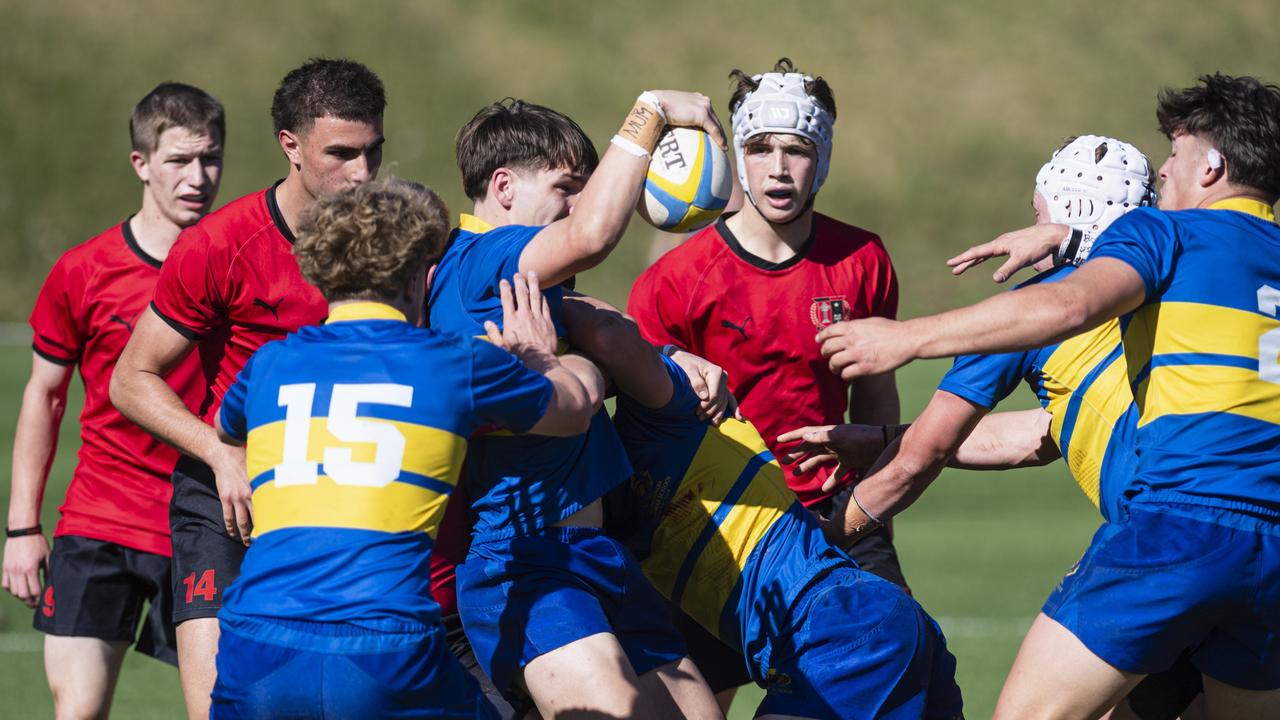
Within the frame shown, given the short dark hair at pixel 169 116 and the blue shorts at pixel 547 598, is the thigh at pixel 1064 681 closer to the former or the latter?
the blue shorts at pixel 547 598

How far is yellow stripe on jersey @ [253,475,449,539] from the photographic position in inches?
141

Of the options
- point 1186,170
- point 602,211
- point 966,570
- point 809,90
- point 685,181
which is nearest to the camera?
point 602,211

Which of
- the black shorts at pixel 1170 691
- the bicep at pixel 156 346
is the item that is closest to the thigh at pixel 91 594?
the bicep at pixel 156 346

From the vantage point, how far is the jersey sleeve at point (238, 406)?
12.6ft

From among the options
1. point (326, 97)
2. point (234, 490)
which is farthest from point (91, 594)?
point (326, 97)

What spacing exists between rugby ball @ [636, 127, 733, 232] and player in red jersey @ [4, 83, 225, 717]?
234 cm

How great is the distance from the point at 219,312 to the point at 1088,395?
3.01m

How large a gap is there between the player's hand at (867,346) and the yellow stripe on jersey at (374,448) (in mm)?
1046

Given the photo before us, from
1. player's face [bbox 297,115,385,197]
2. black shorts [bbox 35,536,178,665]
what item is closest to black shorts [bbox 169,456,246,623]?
black shorts [bbox 35,536,178,665]

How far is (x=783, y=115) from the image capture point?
583 centimetres

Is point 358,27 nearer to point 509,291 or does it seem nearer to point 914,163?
point 914,163

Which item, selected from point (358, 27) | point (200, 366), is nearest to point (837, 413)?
point (200, 366)

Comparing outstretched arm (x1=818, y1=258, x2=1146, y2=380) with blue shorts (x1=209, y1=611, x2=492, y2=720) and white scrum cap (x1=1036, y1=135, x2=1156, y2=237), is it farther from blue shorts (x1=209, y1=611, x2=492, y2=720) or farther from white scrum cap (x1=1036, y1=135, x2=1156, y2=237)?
blue shorts (x1=209, y1=611, x2=492, y2=720)

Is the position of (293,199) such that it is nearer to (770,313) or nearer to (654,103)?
(654,103)
